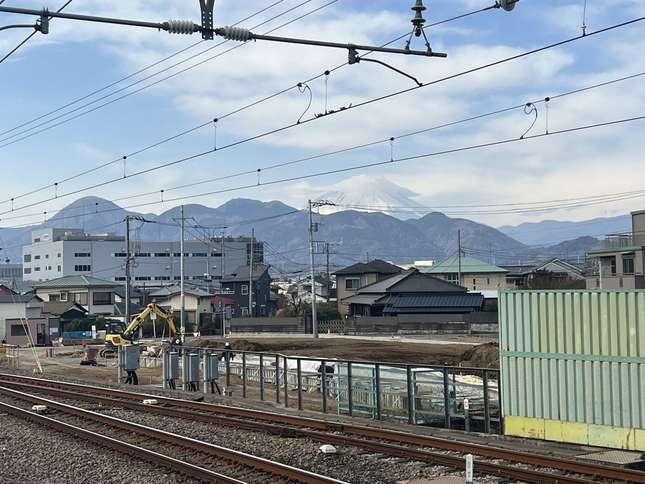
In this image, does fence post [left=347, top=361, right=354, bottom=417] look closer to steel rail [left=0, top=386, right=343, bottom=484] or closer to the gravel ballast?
steel rail [left=0, top=386, right=343, bottom=484]

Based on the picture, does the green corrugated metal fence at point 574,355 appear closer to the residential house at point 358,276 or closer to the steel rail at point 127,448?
the steel rail at point 127,448

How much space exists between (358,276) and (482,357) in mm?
61132

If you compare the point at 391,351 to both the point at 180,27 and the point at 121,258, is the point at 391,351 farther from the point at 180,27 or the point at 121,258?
the point at 121,258

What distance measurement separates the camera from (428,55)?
16219 millimetres

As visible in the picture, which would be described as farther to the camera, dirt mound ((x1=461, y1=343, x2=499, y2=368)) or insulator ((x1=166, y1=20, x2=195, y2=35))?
dirt mound ((x1=461, y1=343, x2=499, y2=368))

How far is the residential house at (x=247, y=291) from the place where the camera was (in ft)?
377

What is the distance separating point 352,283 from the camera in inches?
4124

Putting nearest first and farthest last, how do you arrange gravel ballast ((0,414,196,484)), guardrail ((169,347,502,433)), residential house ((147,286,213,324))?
gravel ballast ((0,414,196,484)) < guardrail ((169,347,502,433)) < residential house ((147,286,213,324))

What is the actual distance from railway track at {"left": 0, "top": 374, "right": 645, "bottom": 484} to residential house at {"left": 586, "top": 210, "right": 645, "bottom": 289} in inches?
2003

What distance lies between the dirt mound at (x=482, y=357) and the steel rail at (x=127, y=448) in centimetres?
2589

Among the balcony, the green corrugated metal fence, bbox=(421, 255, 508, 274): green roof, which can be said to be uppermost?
the balcony

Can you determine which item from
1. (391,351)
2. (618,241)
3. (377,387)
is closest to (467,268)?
(618,241)

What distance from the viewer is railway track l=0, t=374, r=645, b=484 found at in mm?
11789

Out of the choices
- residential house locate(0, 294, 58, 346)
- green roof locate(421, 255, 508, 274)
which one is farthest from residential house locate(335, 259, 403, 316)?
residential house locate(0, 294, 58, 346)
